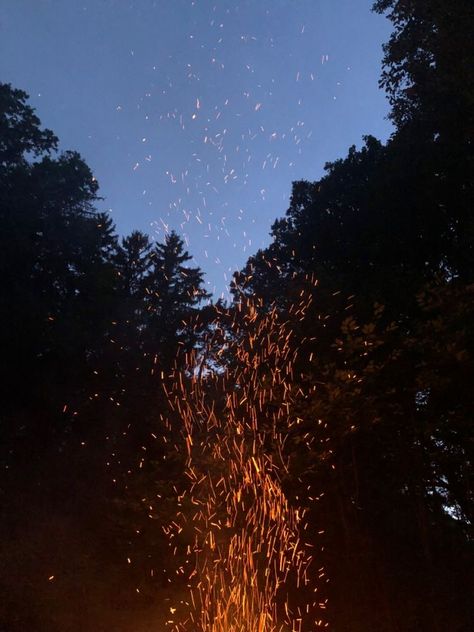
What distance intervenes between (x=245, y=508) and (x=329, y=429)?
6.56 feet

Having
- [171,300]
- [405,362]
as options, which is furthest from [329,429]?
[171,300]

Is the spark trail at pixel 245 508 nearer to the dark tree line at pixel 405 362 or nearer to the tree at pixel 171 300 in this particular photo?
the dark tree line at pixel 405 362

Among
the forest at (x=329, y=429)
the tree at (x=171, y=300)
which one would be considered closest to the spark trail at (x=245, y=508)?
the forest at (x=329, y=429)

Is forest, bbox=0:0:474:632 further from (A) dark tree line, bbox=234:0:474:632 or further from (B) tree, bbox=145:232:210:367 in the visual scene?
(B) tree, bbox=145:232:210:367

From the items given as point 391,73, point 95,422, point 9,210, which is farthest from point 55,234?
point 391,73

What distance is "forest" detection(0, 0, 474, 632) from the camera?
446 inches

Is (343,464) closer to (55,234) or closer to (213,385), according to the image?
(213,385)

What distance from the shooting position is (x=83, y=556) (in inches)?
538

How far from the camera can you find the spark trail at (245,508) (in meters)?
11.2

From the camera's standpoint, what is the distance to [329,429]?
11.3 meters

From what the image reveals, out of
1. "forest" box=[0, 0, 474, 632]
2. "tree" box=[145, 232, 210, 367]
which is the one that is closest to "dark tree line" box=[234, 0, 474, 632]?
"forest" box=[0, 0, 474, 632]

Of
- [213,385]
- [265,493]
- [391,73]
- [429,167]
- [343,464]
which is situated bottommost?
[265,493]

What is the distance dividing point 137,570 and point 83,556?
1603 millimetres

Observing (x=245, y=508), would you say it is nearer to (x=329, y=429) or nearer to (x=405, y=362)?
(x=329, y=429)
